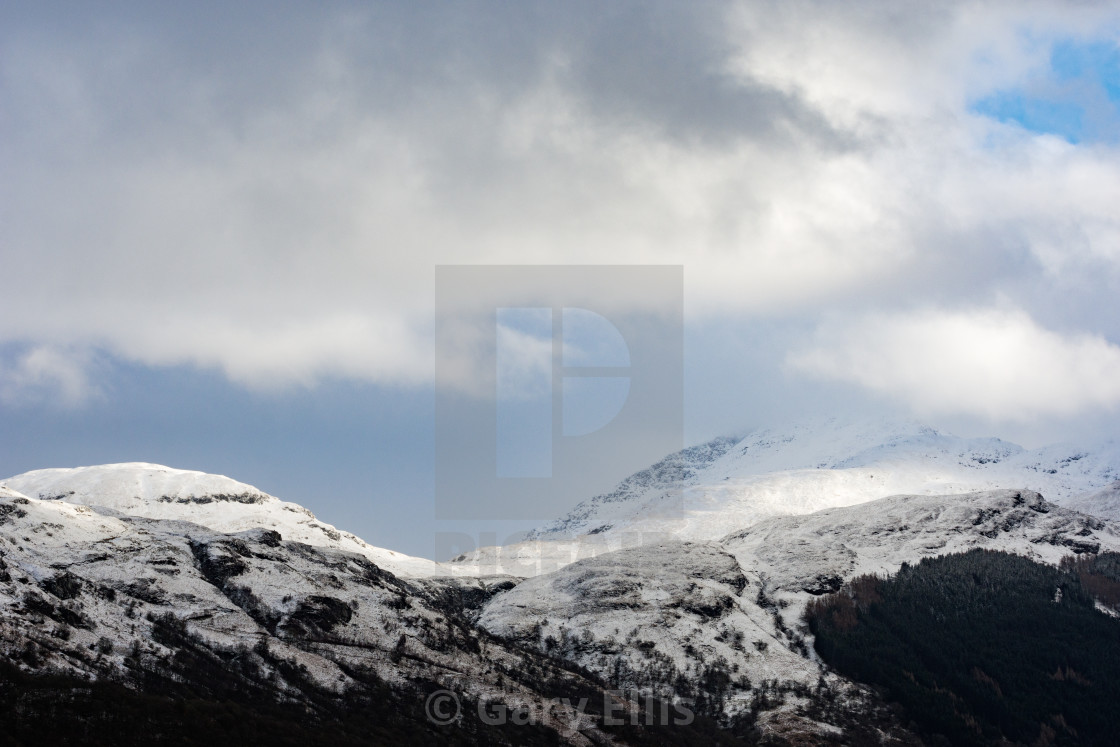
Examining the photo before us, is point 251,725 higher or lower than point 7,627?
lower

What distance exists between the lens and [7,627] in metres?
197

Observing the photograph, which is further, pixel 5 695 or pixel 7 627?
pixel 7 627

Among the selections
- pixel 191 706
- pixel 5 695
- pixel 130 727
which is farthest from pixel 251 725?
pixel 5 695

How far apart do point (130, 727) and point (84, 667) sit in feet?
87.1

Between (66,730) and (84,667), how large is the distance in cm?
2900

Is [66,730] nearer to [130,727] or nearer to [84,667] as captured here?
[130,727]

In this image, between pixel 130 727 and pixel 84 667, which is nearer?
pixel 130 727

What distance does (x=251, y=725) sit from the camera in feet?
653

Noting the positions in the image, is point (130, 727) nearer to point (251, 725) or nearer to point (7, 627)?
point (251, 725)

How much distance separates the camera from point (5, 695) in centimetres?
17200

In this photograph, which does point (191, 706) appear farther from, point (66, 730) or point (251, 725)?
point (66, 730)

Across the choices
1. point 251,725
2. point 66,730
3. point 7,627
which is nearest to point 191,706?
point 251,725

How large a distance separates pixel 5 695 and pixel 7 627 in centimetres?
2907

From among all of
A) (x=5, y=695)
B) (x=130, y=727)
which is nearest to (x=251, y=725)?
(x=130, y=727)
